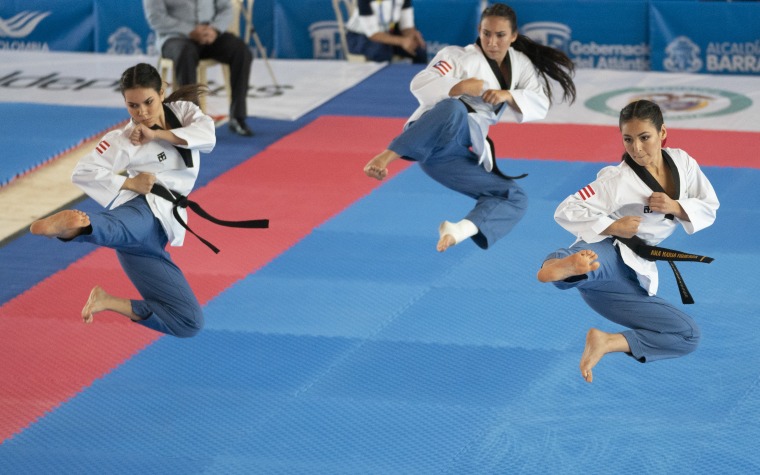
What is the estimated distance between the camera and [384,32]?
41.5 feet

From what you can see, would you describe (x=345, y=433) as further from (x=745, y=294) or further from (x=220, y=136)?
(x=220, y=136)

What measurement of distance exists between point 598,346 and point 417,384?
1235 millimetres

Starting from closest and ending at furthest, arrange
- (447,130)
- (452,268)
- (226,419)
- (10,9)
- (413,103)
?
(226,419)
(447,130)
(452,268)
(413,103)
(10,9)

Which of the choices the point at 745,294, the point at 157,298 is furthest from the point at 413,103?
the point at 157,298

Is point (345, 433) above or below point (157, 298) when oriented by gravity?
below

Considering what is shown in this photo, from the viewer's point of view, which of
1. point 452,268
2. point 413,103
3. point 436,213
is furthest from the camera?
point 413,103

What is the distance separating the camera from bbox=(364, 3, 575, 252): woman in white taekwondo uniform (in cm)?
614

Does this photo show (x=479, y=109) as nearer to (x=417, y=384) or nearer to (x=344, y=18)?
(x=417, y=384)

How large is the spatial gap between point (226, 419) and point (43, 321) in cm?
186

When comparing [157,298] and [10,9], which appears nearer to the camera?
[157,298]

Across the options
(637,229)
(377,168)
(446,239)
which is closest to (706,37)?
(446,239)

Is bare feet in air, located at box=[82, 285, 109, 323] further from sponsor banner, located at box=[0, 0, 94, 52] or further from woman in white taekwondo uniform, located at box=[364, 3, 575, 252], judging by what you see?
sponsor banner, located at box=[0, 0, 94, 52]

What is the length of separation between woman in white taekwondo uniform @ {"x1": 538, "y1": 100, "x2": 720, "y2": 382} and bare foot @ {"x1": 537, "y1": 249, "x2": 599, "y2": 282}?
0.04 ft

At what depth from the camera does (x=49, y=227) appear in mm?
5027
